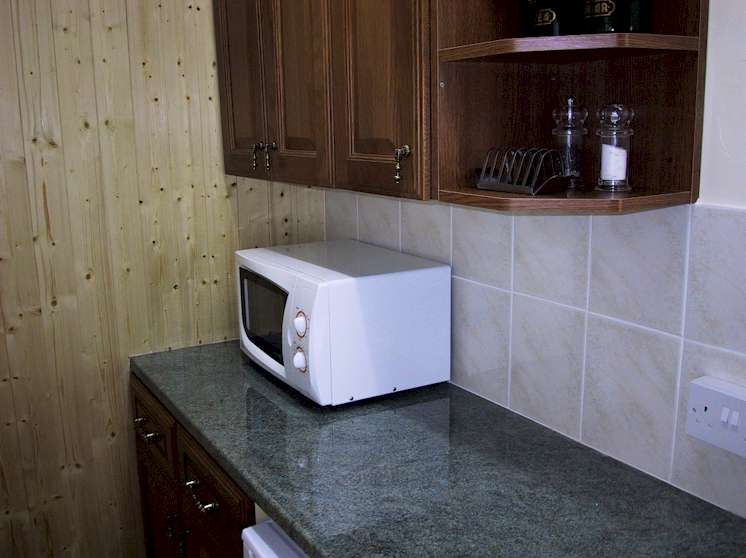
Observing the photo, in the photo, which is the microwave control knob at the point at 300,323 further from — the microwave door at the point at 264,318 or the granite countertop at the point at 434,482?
the granite countertop at the point at 434,482

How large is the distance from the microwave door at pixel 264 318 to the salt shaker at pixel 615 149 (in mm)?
842

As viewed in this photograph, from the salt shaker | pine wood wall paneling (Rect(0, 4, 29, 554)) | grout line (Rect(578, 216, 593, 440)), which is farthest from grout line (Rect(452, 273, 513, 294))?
pine wood wall paneling (Rect(0, 4, 29, 554))

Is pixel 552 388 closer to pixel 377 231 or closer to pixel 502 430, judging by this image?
pixel 502 430

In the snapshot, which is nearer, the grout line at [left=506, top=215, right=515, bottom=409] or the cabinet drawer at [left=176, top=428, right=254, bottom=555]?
the cabinet drawer at [left=176, top=428, right=254, bottom=555]

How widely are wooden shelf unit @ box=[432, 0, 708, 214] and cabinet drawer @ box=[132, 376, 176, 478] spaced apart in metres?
1.04

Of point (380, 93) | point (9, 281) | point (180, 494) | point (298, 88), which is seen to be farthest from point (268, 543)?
point (9, 281)

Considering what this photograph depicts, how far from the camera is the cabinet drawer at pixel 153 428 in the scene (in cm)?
201

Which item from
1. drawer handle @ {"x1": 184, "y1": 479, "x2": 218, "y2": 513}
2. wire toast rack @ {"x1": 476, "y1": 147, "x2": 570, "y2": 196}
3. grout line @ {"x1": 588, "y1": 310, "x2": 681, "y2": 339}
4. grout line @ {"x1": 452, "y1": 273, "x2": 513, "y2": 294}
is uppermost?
wire toast rack @ {"x1": 476, "y1": 147, "x2": 570, "y2": 196}

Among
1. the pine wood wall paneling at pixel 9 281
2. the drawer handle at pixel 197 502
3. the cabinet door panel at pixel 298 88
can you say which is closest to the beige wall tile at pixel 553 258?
the cabinet door panel at pixel 298 88

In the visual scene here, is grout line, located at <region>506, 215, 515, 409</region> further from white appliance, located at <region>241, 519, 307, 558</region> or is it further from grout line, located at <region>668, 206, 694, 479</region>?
white appliance, located at <region>241, 519, 307, 558</region>

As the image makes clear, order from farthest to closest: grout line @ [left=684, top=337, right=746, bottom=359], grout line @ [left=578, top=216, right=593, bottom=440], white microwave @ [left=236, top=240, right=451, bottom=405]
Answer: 1. white microwave @ [left=236, top=240, right=451, bottom=405]
2. grout line @ [left=578, top=216, right=593, bottom=440]
3. grout line @ [left=684, top=337, right=746, bottom=359]

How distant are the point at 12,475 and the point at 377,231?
123 centimetres

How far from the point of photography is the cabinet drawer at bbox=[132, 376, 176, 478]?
2.01 meters

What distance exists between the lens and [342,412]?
72.2 inches
